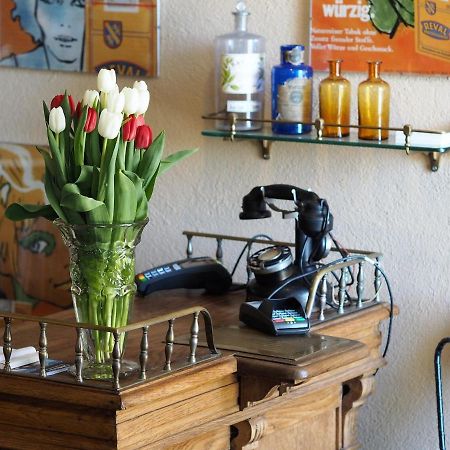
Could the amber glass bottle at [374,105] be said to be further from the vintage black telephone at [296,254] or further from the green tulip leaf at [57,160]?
the green tulip leaf at [57,160]

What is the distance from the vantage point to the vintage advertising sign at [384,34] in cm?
240

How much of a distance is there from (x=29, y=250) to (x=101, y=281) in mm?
1252

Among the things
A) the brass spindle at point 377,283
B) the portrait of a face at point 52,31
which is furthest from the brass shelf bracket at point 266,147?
the portrait of a face at point 52,31

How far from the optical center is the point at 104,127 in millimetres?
1762

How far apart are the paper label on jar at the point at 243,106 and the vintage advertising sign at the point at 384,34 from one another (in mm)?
168

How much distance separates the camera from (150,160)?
73.7 inches

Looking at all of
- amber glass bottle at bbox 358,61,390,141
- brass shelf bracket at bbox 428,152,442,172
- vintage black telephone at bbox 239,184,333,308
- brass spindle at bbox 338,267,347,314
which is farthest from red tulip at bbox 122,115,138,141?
brass shelf bracket at bbox 428,152,442,172

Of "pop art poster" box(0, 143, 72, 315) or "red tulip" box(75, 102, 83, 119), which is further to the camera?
"pop art poster" box(0, 143, 72, 315)

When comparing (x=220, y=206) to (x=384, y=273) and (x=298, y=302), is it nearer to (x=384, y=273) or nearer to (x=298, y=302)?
(x=384, y=273)

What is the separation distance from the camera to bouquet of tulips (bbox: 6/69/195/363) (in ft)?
5.88

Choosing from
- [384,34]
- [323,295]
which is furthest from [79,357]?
[384,34]

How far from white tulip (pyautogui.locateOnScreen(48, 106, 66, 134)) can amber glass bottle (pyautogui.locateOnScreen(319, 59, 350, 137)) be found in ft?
2.71

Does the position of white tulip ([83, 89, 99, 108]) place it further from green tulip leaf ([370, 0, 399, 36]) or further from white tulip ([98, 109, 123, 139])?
green tulip leaf ([370, 0, 399, 36])

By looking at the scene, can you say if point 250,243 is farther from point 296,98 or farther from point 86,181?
point 86,181
